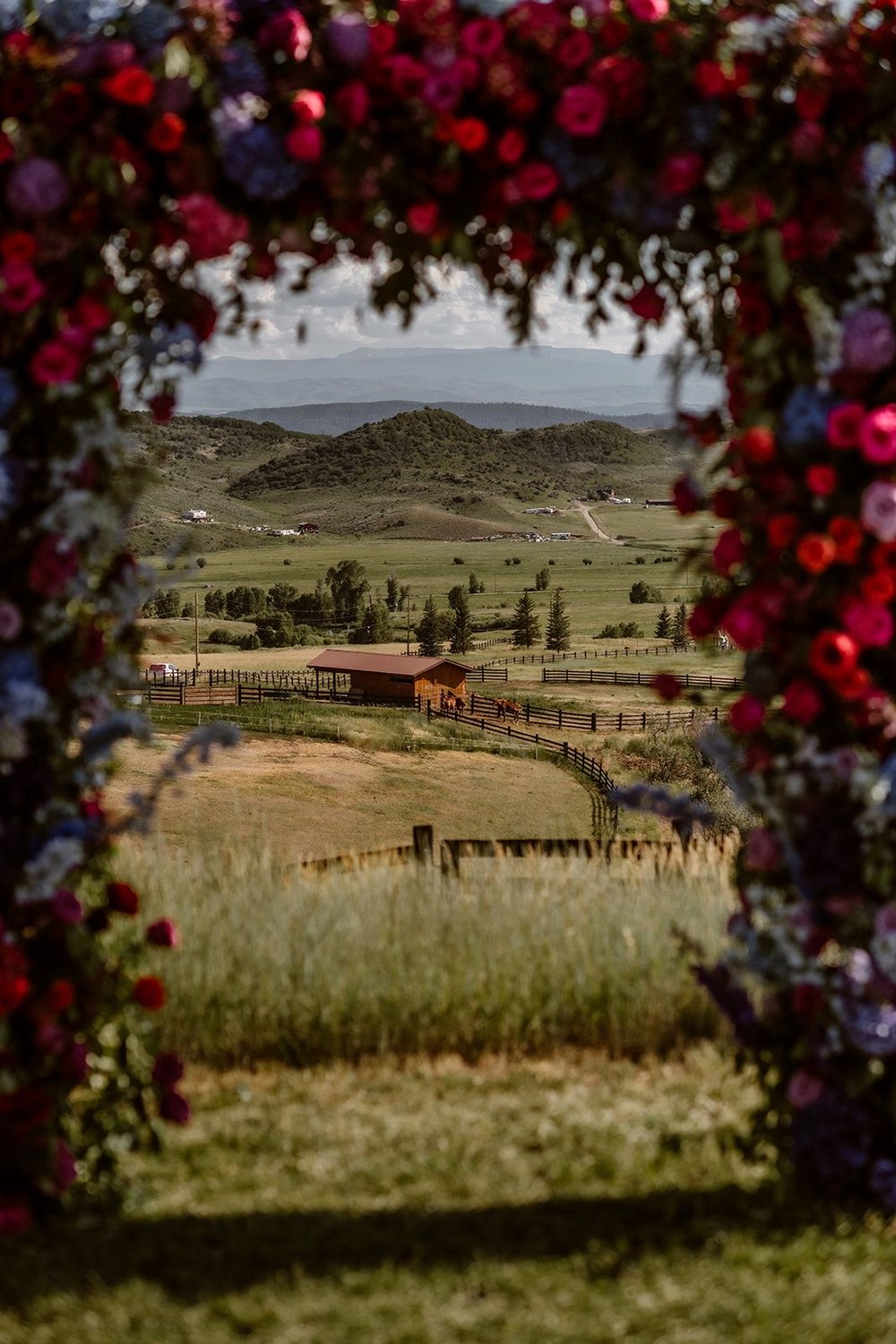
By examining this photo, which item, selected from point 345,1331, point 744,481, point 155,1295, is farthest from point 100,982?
point 744,481

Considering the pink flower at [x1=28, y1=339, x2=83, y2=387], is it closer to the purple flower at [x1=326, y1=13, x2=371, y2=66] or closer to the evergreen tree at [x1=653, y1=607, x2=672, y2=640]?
the purple flower at [x1=326, y1=13, x2=371, y2=66]

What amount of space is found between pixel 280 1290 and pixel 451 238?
356 cm

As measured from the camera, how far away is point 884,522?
4.36 metres

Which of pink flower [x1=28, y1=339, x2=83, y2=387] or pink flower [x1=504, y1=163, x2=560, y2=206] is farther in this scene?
pink flower [x1=504, y1=163, x2=560, y2=206]

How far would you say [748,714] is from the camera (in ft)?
15.5

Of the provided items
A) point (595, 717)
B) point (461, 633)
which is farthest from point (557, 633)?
point (595, 717)

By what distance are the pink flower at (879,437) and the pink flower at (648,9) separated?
5.24 ft

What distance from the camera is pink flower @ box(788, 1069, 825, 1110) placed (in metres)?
4.68

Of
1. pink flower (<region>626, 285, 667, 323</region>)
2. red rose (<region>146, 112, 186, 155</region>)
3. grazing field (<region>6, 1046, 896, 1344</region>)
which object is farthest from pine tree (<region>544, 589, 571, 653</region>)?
red rose (<region>146, 112, 186, 155</region>)

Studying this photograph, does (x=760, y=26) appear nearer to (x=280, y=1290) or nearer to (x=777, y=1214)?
(x=777, y=1214)

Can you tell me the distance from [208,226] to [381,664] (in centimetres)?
5105

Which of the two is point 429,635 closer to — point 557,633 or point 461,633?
point 461,633

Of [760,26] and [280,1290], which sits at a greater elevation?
[760,26]

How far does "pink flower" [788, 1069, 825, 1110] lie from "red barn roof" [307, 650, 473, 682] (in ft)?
162
